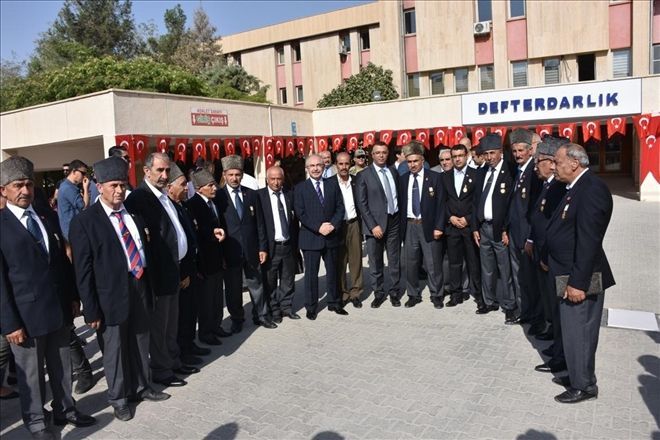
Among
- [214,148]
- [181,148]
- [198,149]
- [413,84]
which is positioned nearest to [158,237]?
[181,148]

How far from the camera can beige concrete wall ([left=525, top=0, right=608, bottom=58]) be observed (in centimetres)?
2094

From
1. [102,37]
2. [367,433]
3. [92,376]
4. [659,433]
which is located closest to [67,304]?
[92,376]

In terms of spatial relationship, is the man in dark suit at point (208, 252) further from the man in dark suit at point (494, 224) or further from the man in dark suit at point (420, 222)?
the man in dark suit at point (494, 224)

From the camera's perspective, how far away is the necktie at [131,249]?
4.09 meters

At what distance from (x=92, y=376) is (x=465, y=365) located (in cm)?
347

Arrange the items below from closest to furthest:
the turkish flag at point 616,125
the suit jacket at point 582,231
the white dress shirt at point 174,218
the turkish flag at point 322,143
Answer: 1. the suit jacket at point 582,231
2. the white dress shirt at point 174,218
3. the turkish flag at point 616,125
4. the turkish flag at point 322,143

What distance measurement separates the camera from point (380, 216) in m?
6.77

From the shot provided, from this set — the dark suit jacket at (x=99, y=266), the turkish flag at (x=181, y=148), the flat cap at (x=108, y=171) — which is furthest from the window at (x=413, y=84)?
the dark suit jacket at (x=99, y=266)

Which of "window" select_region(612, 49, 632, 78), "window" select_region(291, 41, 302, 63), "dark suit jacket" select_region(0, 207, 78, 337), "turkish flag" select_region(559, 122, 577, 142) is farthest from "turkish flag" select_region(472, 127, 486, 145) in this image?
"window" select_region(291, 41, 302, 63)

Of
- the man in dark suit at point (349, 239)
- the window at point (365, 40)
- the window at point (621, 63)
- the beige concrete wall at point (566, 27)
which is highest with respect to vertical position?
the window at point (365, 40)

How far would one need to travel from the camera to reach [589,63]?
21875 mm

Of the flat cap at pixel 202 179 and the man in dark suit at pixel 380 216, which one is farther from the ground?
the flat cap at pixel 202 179

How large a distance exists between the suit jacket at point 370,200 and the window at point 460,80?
749 inches

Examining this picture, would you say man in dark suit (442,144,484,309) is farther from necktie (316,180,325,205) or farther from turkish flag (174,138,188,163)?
turkish flag (174,138,188,163)
